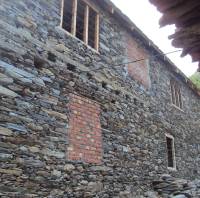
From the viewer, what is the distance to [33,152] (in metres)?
5.45

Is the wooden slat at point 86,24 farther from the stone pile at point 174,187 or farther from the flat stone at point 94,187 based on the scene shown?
the stone pile at point 174,187

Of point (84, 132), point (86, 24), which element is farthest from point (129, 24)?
point (84, 132)

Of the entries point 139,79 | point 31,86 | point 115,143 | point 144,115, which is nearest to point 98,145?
point 115,143

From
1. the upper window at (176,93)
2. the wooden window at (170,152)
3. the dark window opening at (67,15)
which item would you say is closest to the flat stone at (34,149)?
the dark window opening at (67,15)

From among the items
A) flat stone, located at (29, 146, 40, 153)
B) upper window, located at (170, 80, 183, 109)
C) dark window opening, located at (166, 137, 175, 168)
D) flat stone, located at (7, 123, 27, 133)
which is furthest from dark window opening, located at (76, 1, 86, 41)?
upper window, located at (170, 80, 183, 109)

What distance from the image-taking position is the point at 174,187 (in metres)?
8.62

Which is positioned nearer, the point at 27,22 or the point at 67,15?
the point at 27,22

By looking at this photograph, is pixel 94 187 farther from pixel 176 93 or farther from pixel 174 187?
pixel 176 93

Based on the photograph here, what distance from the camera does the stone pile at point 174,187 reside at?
320 inches

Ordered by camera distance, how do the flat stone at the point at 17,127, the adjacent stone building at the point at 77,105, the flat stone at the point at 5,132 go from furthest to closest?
the adjacent stone building at the point at 77,105 → the flat stone at the point at 17,127 → the flat stone at the point at 5,132

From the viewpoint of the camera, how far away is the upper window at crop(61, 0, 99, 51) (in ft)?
24.3

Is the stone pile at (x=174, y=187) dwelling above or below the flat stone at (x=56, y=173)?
below

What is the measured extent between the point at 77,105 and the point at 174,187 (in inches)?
166

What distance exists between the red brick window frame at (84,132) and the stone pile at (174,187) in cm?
287
